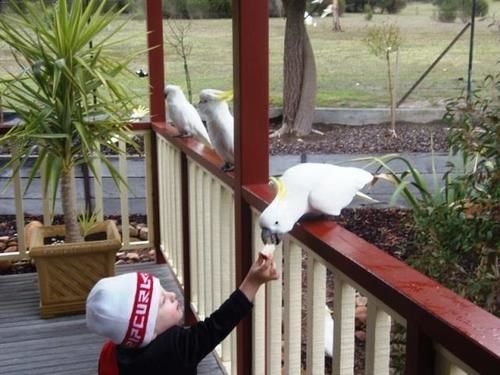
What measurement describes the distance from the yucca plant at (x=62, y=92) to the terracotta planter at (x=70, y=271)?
0.15 metres

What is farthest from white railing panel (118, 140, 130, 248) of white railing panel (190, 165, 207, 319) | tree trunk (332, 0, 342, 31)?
tree trunk (332, 0, 342, 31)

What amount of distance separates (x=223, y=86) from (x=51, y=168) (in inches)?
101

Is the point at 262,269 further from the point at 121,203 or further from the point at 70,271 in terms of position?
the point at 121,203

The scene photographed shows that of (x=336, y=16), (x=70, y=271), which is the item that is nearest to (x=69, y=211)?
(x=70, y=271)

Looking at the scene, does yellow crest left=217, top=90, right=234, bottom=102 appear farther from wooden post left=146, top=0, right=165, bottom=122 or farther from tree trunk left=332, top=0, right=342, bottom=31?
tree trunk left=332, top=0, right=342, bottom=31

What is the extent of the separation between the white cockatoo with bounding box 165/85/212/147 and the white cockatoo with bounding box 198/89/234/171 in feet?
1.93

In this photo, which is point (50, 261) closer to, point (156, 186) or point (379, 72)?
point (156, 186)

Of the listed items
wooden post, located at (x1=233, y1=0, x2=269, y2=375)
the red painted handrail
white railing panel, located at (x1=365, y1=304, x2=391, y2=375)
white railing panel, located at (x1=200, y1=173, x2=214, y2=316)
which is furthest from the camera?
white railing panel, located at (x1=200, y1=173, x2=214, y2=316)

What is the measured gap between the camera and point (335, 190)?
1330mm

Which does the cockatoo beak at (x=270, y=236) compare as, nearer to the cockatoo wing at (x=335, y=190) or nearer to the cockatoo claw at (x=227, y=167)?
the cockatoo wing at (x=335, y=190)

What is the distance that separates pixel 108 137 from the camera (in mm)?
3123

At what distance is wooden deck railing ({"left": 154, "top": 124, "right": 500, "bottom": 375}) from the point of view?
0.86 metres

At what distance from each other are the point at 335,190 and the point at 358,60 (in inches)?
179

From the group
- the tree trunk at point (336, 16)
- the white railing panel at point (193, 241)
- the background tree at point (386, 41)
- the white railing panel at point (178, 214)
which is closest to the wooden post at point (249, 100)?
the white railing panel at point (193, 241)
